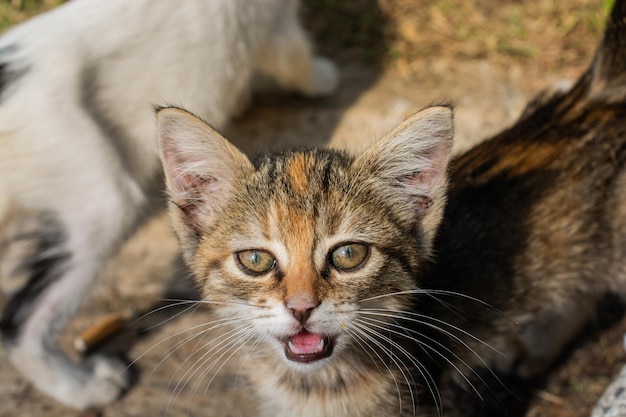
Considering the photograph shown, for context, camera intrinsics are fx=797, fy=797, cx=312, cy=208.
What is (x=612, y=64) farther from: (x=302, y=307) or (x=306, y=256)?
(x=302, y=307)

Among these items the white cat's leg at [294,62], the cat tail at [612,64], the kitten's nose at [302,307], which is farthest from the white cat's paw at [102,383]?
the cat tail at [612,64]

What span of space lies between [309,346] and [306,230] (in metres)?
0.34

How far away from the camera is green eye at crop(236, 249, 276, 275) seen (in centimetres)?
227

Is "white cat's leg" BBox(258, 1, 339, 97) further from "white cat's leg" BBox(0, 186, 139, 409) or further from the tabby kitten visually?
the tabby kitten

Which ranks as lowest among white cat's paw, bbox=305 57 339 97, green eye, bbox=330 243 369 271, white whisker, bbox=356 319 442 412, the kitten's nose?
white whisker, bbox=356 319 442 412

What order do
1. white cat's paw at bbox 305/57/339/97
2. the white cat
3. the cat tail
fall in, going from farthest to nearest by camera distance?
white cat's paw at bbox 305/57/339/97, the white cat, the cat tail

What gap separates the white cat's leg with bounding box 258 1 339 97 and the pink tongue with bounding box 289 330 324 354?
2.37 metres

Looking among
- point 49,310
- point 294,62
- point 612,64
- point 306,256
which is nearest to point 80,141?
point 49,310

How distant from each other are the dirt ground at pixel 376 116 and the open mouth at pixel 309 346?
0.84 metres

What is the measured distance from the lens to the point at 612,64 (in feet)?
9.89

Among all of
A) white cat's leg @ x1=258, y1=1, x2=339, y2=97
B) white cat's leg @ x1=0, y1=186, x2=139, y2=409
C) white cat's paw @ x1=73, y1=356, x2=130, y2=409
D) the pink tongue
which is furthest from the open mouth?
white cat's leg @ x1=258, y1=1, x2=339, y2=97

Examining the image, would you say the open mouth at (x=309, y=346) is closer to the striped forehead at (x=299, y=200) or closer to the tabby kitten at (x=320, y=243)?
the tabby kitten at (x=320, y=243)

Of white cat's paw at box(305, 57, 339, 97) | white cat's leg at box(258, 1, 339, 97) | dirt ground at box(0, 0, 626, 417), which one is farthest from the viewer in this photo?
white cat's paw at box(305, 57, 339, 97)

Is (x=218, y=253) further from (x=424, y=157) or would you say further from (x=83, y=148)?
(x=83, y=148)
